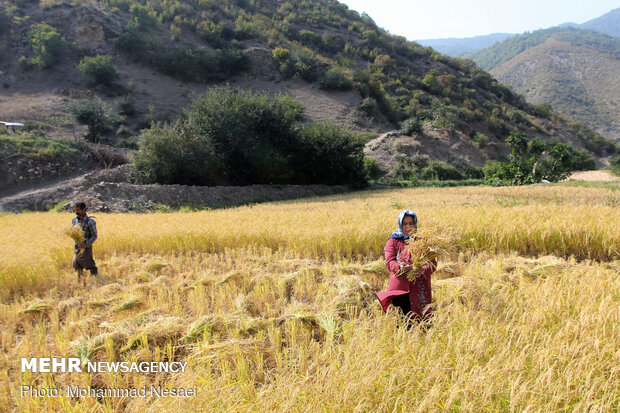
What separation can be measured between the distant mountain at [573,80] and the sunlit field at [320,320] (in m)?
86.5

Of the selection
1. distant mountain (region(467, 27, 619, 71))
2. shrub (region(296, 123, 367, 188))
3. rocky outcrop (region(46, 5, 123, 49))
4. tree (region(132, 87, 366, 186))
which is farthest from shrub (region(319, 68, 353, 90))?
distant mountain (region(467, 27, 619, 71))

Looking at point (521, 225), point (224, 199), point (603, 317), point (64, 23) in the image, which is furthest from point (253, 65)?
point (603, 317)

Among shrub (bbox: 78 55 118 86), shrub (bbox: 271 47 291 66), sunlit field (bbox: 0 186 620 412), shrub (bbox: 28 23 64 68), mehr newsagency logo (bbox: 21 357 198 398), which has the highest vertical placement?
shrub (bbox: 271 47 291 66)

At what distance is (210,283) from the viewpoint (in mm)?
5031

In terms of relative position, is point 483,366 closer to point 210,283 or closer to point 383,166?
point 210,283

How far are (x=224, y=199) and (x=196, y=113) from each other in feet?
20.4

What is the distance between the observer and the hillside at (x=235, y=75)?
33.7m

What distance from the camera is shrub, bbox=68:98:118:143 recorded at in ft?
81.2

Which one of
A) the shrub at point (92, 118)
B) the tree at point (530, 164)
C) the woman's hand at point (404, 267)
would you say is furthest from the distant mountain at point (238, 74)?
the woman's hand at point (404, 267)

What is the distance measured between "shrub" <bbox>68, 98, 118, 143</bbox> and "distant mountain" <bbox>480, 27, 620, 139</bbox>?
89.5 meters

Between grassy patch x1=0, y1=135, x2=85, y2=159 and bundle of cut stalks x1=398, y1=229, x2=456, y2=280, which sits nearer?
bundle of cut stalks x1=398, y1=229, x2=456, y2=280

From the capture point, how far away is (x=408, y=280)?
10.6ft

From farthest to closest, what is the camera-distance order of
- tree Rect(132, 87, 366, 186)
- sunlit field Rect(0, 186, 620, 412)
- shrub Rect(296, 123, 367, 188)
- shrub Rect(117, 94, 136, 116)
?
shrub Rect(117, 94, 136, 116), shrub Rect(296, 123, 367, 188), tree Rect(132, 87, 366, 186), sunlit field Rect(0, 186, 620, 412)

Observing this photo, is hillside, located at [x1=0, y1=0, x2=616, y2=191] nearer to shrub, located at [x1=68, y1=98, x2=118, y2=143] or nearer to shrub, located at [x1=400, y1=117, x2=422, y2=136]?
shrub, located at [x1=400, y1=117, x2=422, y2=136]
